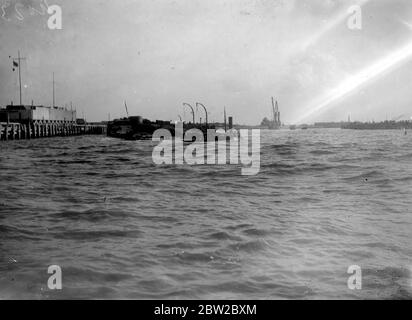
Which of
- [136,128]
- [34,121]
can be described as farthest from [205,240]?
[34,121]

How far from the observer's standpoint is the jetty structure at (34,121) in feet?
205

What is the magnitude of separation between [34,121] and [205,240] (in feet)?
281

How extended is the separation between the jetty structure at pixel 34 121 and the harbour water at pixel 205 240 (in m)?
50.6

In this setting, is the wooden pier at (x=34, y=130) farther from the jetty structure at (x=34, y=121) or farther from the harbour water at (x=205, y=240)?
the harbour water at (x=205, y=240)

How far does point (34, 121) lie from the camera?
85562 millimetres

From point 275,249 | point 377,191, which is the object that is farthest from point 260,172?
point 275,249

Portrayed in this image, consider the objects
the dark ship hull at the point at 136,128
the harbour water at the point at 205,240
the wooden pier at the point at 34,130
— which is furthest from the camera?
the dark ship hull at the point at 136,128

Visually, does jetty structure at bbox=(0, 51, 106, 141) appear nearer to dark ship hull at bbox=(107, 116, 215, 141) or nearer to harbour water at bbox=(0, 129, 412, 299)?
dark ship hull at bbox=(107, 116, 215, 141)

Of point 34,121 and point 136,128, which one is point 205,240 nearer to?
point 136,128

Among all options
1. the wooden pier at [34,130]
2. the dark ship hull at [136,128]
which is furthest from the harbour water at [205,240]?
the dark ship hull at [136,128]

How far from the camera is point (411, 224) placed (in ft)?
32.6

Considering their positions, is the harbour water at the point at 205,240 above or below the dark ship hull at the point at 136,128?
below
